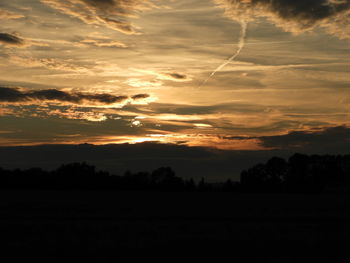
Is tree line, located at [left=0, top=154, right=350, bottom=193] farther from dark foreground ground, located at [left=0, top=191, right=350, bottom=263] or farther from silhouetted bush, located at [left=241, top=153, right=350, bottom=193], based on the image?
dark foreground ground, located at [left=0, top=191, right=350, bottom=263]

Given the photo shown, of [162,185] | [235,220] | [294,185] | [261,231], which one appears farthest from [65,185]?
[261,231]

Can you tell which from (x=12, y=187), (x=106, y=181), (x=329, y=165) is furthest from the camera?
(x=329, y=165)

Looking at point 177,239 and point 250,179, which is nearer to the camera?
point 177,239

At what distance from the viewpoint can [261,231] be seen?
2356cm

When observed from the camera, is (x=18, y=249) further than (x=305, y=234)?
No

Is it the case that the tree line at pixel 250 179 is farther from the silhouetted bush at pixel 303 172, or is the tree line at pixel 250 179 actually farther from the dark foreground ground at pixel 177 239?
the dark foreground ground at pixel 177 239

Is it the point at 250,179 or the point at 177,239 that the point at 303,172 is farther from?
the point at 177,239

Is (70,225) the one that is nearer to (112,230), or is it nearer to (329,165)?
A: (112,230)

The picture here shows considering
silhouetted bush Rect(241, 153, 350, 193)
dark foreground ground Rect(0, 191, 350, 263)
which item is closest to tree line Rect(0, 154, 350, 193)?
silhouetted bush Rect(241, 153, 350, 193)

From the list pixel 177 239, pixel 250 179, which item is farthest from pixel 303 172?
pixel 177 239

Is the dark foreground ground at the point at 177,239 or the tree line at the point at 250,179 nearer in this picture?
the dark foreground ground at the point at 177,239

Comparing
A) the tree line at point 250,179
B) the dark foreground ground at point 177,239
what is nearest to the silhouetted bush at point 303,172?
→ the tree line at point 250,179

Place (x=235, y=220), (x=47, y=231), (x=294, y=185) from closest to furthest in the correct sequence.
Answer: (x=47, y=231) → (x=235, y=220) → (x=294, y=185)

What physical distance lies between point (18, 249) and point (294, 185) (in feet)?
328
